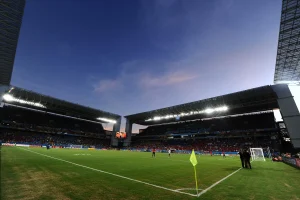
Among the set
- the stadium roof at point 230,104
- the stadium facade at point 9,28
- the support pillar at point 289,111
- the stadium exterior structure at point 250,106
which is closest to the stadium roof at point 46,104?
the stadium exterior structure at point 250,106

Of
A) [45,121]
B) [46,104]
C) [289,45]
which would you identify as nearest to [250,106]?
[289,45]

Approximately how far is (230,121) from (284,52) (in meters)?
41.9

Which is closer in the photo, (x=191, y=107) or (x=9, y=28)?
(x=9, y=28)

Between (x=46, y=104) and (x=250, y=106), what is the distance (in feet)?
242

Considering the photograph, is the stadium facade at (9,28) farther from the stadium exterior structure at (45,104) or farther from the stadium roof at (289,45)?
the stadium roof at (289,45)

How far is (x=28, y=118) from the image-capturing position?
65.6m

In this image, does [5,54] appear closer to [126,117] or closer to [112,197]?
[112,197]

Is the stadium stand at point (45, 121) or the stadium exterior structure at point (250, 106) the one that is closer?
the stadium exterior structure at point (250, 106)

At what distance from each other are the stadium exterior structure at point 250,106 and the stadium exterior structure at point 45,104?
40.4 ft

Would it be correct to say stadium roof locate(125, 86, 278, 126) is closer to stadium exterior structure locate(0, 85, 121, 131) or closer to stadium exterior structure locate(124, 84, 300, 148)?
stadium exterior structure locate(124, 84, 300, 148)

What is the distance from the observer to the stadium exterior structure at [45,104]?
4864 centimetres

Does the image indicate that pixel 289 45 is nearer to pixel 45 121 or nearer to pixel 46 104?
pixel 46 104

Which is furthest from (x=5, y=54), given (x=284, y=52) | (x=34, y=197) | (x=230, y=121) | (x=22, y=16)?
(x=230, y=121)

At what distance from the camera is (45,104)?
195 ft
